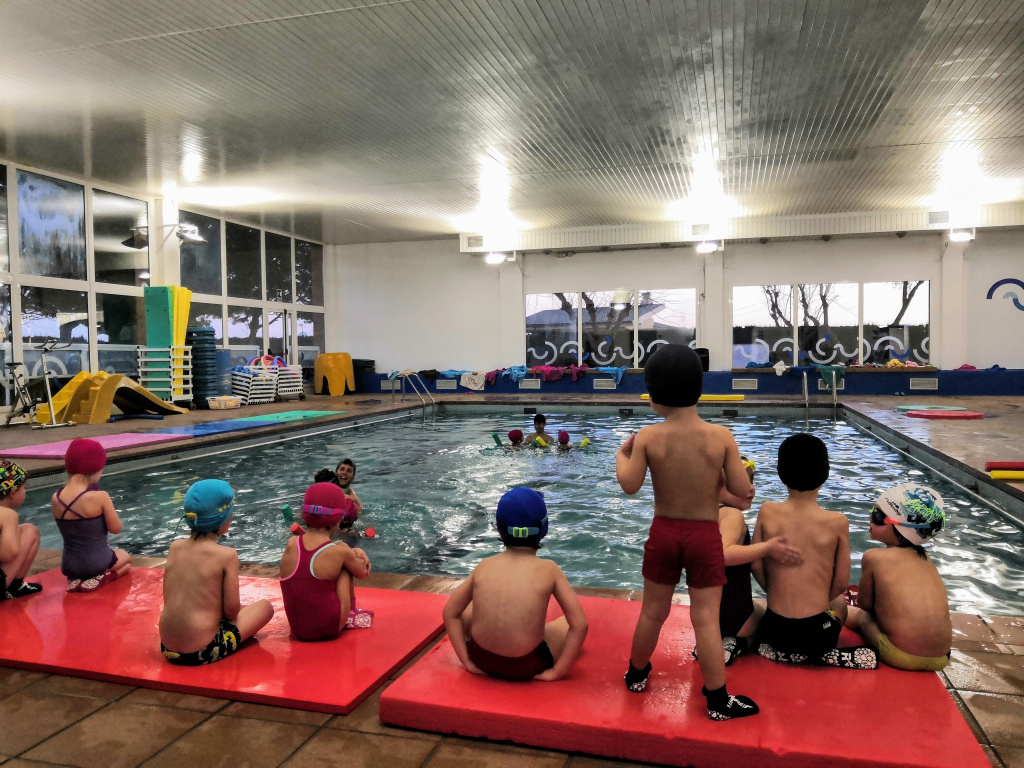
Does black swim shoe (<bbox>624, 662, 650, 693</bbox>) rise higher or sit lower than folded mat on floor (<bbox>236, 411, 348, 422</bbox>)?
higher

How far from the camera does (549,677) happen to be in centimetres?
222

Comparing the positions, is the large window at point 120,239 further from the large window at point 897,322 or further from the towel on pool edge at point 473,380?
the large window at point 897,322

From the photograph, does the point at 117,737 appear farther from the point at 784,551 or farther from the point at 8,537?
the point at 784,551

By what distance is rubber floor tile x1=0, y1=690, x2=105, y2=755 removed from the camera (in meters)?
2.02

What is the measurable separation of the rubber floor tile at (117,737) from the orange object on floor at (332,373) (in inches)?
594

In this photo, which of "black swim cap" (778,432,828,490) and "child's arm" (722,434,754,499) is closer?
"child's arm" (722,434,754,499)

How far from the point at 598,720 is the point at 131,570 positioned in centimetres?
265

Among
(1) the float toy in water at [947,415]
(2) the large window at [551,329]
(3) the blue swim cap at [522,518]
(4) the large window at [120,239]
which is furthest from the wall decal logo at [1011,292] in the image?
(4) the large window at [120,239]

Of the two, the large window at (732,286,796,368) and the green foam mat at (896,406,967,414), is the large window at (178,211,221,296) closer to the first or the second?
the large window at (732,286,796,368)

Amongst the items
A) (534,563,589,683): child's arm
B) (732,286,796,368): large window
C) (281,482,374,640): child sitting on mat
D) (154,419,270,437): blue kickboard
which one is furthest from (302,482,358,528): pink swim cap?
(732,286,796,368): large window

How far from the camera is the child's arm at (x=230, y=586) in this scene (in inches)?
97.3

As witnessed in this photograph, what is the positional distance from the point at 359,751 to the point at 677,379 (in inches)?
52.5

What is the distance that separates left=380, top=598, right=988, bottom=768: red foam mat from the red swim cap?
6.25 feet

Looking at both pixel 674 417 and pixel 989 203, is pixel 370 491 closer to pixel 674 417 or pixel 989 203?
pixel 674 417
